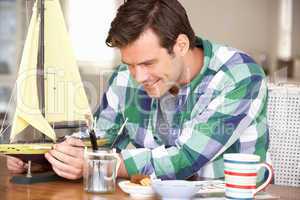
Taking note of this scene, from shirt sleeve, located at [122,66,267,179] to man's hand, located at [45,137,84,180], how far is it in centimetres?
13

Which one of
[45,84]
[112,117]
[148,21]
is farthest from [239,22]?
[45,84]

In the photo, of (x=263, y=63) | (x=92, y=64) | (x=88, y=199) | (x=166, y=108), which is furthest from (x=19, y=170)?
(x=263, y=63)

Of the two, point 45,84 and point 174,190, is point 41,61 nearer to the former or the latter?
point 45,84

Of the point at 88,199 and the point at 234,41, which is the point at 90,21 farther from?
the point at 88,199

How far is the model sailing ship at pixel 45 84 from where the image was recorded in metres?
1.47

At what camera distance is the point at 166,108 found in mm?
1767

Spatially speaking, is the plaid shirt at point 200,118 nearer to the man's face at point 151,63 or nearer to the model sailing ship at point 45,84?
the man's face at point 151,63

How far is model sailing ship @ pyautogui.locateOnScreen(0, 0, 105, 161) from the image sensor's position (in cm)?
147

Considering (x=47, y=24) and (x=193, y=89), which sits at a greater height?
(x=47, y=24)

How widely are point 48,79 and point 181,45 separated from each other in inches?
16.6

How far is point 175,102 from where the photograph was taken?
5.77ft

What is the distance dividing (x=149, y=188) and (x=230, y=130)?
0.38 m

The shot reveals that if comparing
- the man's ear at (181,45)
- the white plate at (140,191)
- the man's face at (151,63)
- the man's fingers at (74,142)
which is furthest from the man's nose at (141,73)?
the white plate at (140,191)

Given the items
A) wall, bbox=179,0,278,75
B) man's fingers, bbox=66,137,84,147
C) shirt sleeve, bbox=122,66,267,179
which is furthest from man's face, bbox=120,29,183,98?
wall, bbox=179,0,278,75
